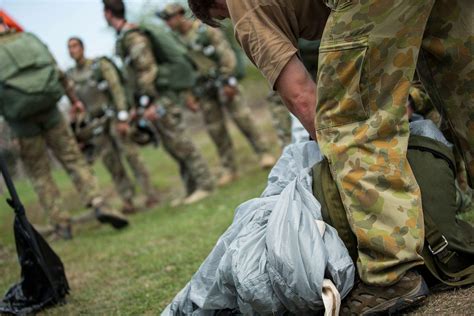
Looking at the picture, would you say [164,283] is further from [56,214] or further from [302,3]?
[56,214]

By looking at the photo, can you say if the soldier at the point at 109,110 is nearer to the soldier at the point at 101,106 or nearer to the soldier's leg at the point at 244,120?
the soldier at the point at 101,106

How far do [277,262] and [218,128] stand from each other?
7079mm

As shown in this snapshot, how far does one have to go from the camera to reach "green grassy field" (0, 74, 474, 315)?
13.7ft

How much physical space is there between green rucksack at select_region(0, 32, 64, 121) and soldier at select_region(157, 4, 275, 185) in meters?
2.66

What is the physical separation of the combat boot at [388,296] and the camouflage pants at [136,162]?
22.7ft

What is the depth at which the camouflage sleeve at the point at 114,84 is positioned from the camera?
28.6 feet

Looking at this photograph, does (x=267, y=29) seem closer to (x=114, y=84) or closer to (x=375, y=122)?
(x=375, y=122)

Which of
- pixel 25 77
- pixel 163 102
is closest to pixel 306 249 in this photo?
pixel 25 77

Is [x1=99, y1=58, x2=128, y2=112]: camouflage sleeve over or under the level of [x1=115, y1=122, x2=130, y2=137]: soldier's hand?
over

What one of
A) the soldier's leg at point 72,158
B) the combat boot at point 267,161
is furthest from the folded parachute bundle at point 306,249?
the combat boot at point 267,161

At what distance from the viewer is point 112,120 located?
955cm

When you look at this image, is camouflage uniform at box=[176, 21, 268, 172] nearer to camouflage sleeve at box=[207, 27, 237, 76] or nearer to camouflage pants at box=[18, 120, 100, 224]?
camouflage sleeve at box=[207, 27, 237, 76]

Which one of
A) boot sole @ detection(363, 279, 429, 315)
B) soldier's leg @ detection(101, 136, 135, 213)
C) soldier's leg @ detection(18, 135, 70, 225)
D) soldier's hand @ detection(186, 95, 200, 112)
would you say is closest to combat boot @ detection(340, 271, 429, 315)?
boot sole @ detection(363, 279, 429, 315)

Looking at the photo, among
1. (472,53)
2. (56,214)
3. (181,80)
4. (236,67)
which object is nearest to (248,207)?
(472,53)
